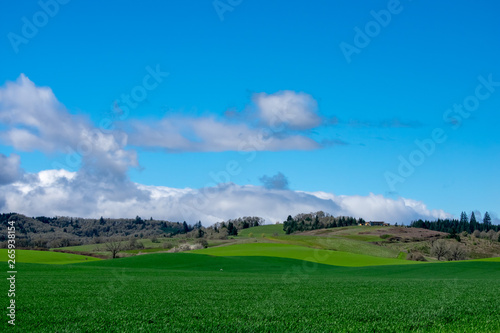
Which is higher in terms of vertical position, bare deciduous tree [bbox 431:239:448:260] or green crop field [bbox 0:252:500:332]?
green crop field [bbox 0:252:500:332]

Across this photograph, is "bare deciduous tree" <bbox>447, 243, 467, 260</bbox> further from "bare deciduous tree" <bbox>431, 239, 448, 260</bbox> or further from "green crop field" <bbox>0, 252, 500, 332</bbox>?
"green crop field" <bbox>0, 252, 500, 332</bbox>

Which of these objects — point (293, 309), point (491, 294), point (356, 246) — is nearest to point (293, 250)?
point (356, 246)

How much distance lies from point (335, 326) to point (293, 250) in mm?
78764

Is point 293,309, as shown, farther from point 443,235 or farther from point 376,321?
point 443,235

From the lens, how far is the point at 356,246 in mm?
118062

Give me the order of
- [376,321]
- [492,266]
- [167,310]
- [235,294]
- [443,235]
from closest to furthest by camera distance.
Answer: [376,321]
[167,310]
[235,294]
[492,266]
[443,235]

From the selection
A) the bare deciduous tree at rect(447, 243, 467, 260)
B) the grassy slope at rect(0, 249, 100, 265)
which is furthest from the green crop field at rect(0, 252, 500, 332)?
the bare deciduous tree at rect(447, 243, 467, 260)

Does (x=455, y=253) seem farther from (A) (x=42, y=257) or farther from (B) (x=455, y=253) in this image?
(A) (x=42, y=257)

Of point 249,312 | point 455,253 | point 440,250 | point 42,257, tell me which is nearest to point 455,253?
point 455,253

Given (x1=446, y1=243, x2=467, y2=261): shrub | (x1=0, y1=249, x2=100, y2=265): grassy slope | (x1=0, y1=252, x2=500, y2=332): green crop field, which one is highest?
(x1=0, y1=252, x2=500, y2=332): green crop field

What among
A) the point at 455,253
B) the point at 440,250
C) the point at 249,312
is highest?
the point at 249,312

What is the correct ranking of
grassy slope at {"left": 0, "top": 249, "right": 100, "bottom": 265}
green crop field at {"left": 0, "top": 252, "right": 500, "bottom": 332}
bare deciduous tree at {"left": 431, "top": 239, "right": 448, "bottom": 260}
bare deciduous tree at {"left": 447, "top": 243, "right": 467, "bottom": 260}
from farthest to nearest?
bare deciduous tree at {"left": 431, "top": 239, "right": 448, "bottom": 260}, bare deciduous tree at {"left": 447, "top": 243, "right": 467, "bottom": 260}, grassy slope at {"left": 0, "top": 249, "right": 100, "bottom": 265}, green crop field at {"left": 0, "top": 252, "right": 500, "bottom": 332}

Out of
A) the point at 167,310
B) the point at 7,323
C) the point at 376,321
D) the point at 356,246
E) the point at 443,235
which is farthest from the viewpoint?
the point at 443,235

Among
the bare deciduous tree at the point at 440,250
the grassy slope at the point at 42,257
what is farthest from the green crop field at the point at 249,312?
the bare deciduous tree at the point at 440,250
